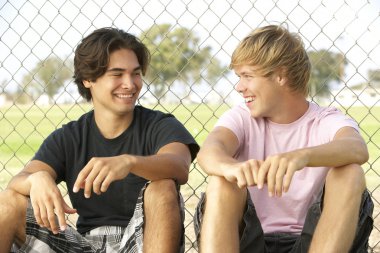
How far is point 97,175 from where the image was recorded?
8.46ft

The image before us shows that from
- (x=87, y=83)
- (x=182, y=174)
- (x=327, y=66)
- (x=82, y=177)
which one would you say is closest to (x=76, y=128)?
(x=87, y=83)

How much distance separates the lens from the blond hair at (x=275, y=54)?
293 centimetres

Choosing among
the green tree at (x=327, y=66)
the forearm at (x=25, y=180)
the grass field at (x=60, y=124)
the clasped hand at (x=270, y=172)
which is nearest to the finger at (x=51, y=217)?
the forearm at (x=25, y=180)

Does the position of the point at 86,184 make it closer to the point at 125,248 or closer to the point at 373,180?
the point at 125,248

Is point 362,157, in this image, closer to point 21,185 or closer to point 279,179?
point 279,179

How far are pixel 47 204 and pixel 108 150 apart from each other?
0.60 m

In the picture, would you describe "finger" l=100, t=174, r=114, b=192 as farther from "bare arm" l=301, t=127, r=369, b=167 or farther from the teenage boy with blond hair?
"bare arm" l=301, t=127, r=369, b=167

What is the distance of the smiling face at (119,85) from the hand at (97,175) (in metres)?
0.68

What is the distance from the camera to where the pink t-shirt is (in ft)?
9.45

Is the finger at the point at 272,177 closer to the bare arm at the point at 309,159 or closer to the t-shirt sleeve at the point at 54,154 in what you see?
the bare arm at the point at 309,159

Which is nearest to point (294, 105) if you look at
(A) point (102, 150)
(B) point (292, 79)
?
(B) point (292, 79)

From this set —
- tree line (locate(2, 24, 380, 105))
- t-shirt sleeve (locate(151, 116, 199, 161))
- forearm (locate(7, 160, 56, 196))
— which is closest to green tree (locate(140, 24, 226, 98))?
tree line (locate(2, 24, 380, 105))

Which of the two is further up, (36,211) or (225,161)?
(225,161)

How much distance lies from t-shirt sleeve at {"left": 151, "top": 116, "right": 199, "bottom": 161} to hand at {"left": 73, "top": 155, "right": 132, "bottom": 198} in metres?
0.51
